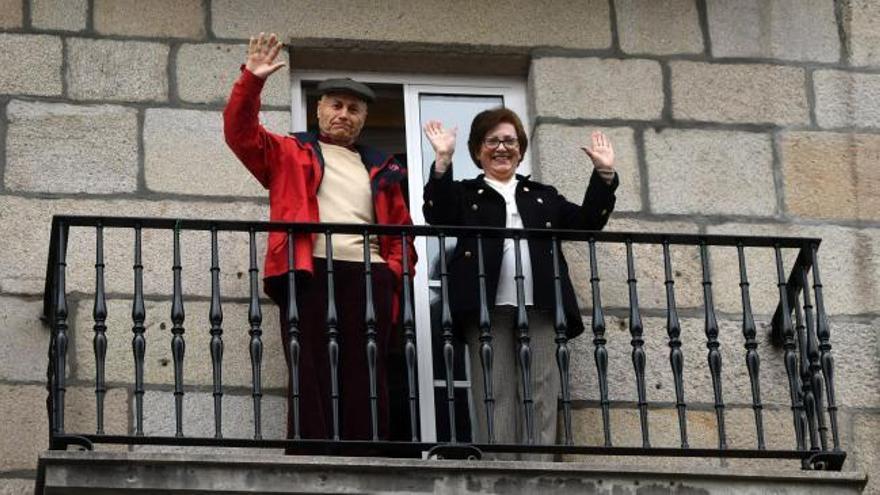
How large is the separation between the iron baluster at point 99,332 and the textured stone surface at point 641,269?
1894 mm

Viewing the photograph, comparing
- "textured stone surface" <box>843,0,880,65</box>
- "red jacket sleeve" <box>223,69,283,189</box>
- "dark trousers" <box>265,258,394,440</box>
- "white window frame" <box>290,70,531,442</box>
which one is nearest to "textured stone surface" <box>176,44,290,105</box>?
"white window frame" <box>290,70,531,442</box>

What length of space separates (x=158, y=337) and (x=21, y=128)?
0.98 meters

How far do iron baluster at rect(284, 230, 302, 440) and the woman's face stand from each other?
899mm

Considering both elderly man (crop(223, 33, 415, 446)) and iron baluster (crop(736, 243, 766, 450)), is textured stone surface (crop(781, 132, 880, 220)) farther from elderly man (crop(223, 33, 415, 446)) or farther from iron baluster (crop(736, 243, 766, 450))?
elderly man (crop(223, 33, 415, 446))

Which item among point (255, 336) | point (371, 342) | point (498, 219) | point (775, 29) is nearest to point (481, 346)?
point (371, 342)

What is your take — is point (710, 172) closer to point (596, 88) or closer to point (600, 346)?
point (596, 88)

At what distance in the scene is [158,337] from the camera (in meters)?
9.85

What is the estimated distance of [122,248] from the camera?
1001cm

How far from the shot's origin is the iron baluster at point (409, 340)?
9211mm

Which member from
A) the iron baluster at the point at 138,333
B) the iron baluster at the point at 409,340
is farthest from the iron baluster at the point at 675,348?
the iron baluster at the point at 138,333

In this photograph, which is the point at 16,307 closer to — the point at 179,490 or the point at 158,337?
the point at 158,337

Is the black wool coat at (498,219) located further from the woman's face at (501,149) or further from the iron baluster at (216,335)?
the iron baluster at (216,335)

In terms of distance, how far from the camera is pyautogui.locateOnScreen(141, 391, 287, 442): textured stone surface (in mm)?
9688

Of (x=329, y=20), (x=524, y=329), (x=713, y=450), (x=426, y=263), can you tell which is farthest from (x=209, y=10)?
(x=713, y=450)
